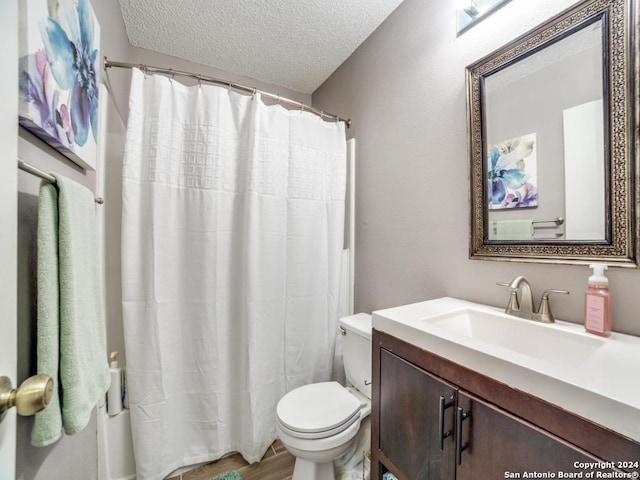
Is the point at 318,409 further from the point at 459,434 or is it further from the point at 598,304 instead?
the point at 598,304

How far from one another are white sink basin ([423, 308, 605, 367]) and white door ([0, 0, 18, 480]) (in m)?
0.98

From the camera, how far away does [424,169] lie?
139cm

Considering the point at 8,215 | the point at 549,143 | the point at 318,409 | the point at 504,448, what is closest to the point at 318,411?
the point at 318,409

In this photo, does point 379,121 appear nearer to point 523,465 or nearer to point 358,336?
point 358,336

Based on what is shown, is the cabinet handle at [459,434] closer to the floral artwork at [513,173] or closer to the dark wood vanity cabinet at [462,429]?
the dark wood vanity cabinet at [462,429]

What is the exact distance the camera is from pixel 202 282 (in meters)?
1.46

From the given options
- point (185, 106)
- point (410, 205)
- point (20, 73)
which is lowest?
point (410, 205)

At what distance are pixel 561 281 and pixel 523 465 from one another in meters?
Result: 0.62

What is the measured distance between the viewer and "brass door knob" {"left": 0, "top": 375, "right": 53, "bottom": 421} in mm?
376

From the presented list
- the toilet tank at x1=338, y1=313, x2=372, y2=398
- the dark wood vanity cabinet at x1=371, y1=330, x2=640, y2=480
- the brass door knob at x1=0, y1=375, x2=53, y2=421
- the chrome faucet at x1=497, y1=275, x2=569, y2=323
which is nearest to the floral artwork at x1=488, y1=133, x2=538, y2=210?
the chrome faucet at x1=497, y1=275, x2=569, y2=323

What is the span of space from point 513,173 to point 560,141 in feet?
0.54

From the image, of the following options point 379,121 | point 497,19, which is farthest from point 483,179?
point 379,121

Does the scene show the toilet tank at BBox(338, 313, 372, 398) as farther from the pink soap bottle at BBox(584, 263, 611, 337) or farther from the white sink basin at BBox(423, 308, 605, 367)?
the pink soap bottle at BBox(584, 263, 611, 337)

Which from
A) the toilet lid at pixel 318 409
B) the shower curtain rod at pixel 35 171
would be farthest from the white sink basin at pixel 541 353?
the shower curtain rod at pixel 35 171
